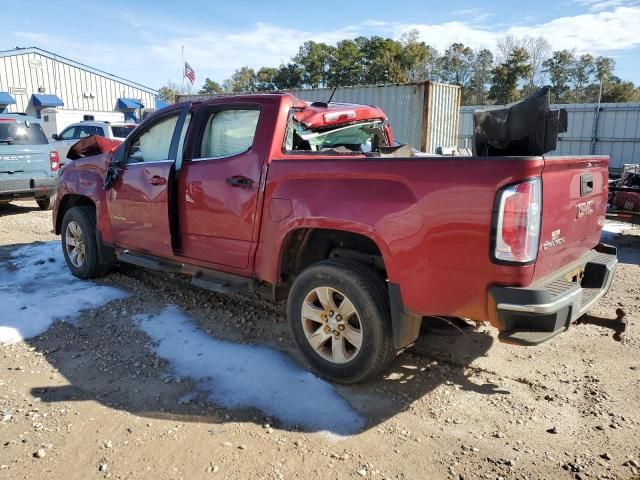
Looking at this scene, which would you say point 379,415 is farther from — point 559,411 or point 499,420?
point 559,411

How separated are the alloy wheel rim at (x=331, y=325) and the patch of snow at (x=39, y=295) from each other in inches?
97.9

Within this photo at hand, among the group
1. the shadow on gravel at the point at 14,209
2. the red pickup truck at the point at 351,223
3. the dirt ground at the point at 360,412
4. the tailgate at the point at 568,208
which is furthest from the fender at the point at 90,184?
the shadow on gravel at the point at 14,209

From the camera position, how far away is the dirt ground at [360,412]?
2.71 m

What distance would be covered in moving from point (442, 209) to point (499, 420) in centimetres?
135

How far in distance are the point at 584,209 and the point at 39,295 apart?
500 cm

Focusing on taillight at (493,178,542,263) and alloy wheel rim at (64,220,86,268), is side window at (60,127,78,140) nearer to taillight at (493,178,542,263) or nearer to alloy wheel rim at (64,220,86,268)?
alloy wheel rim at (64,220,86,268)

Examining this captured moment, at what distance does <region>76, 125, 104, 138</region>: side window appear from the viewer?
47.4 ft

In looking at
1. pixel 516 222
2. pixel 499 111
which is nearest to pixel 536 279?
pixel 516 222

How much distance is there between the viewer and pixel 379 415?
3174mm

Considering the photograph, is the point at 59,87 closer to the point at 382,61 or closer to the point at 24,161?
the point at 382,61

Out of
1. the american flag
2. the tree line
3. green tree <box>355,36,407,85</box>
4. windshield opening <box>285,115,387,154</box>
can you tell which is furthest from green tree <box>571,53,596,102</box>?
windshield opening <box>285,115,387,154</box>

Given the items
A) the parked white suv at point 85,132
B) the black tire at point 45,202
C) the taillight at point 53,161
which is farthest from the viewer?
the parked white suv at point 85,132

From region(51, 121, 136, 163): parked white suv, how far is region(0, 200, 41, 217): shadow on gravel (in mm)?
2967

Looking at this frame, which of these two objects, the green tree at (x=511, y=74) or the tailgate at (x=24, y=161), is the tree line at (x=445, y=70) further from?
the tailgate at (x=24, y=161)
